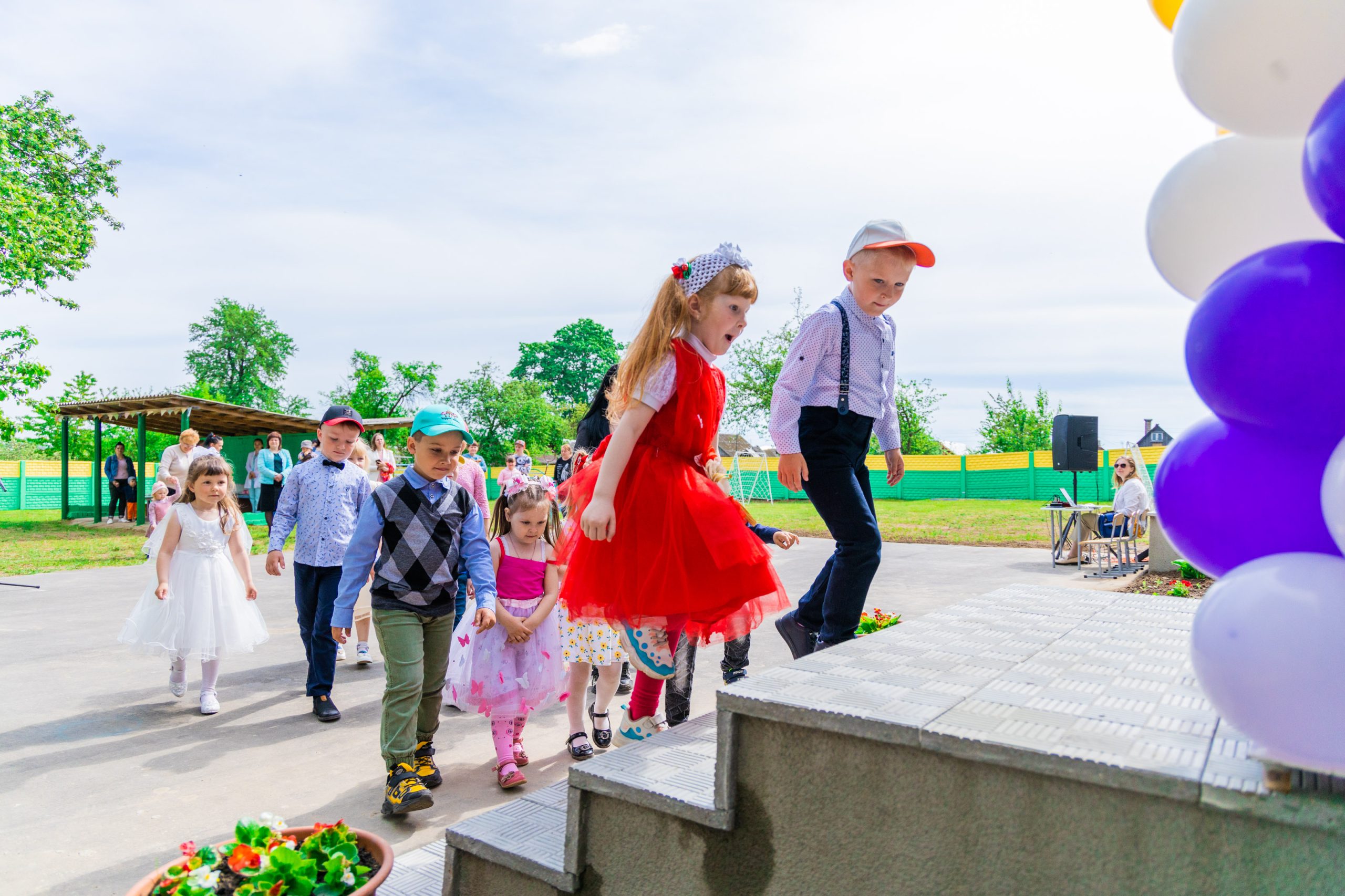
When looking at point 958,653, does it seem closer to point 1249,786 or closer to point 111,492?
point 1249,786

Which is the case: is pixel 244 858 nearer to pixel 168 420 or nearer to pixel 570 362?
pixel 168 420

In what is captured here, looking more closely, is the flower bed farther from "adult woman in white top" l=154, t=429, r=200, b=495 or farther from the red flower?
"adult woman in white top" l=154, t=429, r=200, b=495

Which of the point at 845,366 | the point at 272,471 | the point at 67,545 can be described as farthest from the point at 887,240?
the point at 67,545

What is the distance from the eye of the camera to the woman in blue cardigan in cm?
Answer: 1552

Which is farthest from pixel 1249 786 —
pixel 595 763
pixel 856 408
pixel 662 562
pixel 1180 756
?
pixel 856 408

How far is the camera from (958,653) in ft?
8.86

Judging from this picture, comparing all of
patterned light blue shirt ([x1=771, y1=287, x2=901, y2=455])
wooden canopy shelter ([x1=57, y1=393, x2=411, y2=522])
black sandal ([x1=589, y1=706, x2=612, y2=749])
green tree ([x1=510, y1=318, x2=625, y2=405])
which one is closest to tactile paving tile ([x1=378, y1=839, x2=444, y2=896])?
black sandal ([x1=589, y1=706, x2=612, y2=749])

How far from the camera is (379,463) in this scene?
8883mm

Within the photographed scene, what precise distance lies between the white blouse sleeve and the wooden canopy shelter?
18.6m

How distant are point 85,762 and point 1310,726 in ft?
15.8

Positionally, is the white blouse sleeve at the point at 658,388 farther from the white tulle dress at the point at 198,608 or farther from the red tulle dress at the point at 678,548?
the white tulle dress at the point at 198,608

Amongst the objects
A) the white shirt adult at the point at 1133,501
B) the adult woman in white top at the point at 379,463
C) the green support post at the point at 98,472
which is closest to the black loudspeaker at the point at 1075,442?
Answer: the white shirt adult at the point at 1133,501

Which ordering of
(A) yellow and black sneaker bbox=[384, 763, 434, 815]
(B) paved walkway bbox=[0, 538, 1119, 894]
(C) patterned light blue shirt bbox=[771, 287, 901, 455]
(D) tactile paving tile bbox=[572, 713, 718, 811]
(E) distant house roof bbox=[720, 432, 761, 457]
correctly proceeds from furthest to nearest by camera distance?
(E) distant house roof bbox=[720, 432, 761, 457], (C) patterned light blue shirt bbox=[771, 287, 901, 455], (A) yellow and black sneaker bbox=[384, 763, 434, 815], (B) paved walkway bbox=[0, 538, 1119, 894], (D) tactile paving tile bbox=[572, 713, 718, 811]

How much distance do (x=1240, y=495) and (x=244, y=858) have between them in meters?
2.54
